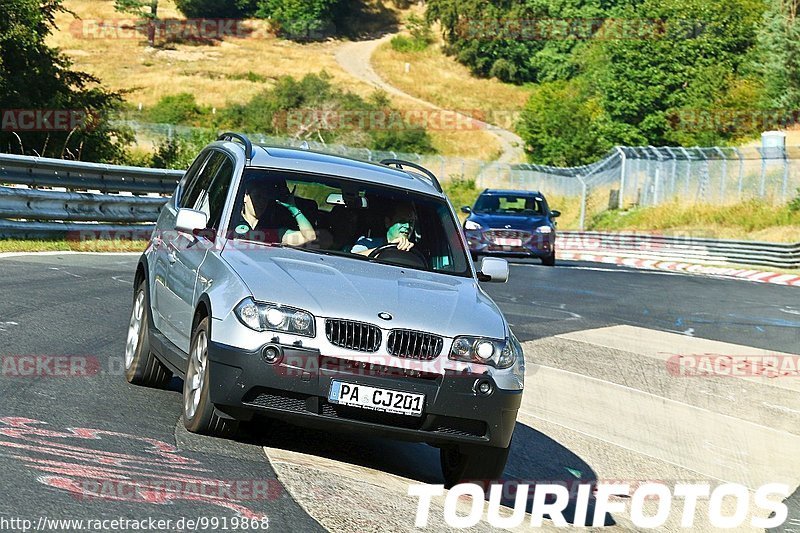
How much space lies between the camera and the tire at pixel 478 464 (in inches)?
273

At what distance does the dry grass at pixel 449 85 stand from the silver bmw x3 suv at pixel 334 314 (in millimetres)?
100503

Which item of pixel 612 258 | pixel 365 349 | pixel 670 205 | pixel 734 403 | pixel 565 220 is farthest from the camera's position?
pixel 565 220

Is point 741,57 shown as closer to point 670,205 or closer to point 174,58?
point 670,205

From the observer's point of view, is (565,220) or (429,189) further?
(565,220)

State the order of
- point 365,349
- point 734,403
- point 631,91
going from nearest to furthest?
point 365,349, point 734,403, point 631,91

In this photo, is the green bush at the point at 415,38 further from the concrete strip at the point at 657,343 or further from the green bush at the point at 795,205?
the concrete strip at the point at 657,343

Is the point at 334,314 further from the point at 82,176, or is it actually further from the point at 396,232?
the point at 82,176

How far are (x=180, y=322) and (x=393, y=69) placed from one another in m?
116

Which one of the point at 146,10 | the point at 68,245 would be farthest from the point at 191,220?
the point at 146,10

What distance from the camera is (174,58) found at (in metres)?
119

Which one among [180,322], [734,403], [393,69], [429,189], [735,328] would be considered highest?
[429,189]

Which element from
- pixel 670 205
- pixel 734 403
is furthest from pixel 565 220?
pixel 734 403

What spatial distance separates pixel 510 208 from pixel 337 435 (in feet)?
68.1

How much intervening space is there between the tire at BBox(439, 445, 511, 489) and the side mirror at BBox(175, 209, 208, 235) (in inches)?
77.0
